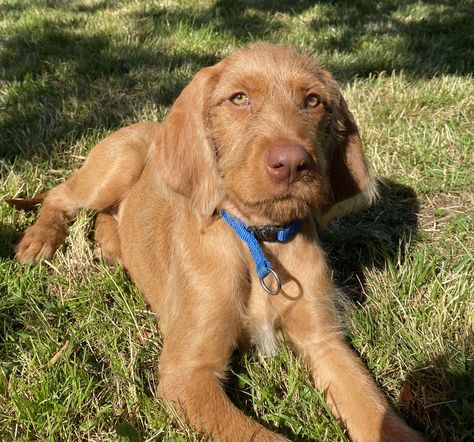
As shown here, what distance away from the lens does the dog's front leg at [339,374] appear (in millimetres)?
2178

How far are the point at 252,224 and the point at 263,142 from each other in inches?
16.2

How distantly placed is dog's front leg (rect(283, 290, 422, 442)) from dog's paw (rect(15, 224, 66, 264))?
58.0 inches

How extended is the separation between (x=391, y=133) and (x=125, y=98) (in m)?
2.26

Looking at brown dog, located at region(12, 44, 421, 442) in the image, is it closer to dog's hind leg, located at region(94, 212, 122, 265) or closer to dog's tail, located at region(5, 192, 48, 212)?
dog's hind leg, located at region(94, 212, 122, 265)

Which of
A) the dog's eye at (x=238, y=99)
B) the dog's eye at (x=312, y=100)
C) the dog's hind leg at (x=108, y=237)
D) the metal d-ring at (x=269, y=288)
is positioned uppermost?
the dog's eye at (x=238, y=99)

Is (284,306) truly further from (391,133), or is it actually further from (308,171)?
(391,133)

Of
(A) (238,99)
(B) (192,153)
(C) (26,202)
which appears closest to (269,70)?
(A) (238,99)

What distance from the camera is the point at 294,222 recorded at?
98.3 inches

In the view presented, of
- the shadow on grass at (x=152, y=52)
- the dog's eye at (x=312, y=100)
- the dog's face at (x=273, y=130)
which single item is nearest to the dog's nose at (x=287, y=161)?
the dog's face at (x=273, y=130)

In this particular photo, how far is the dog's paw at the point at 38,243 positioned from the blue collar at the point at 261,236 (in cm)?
126

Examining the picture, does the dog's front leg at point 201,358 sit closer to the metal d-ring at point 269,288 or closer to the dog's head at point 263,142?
the metal d-ring at point 269,288

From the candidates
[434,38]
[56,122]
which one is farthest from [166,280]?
[434,38]

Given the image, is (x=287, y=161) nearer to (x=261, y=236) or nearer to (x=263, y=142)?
(x=263, y=142)

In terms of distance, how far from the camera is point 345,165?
2.67m
